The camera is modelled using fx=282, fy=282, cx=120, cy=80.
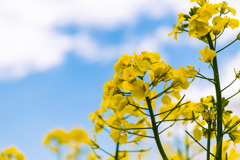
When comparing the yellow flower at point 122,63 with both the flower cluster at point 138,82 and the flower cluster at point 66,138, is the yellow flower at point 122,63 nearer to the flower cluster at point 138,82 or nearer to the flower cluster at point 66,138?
the flower cluster at point 138,82

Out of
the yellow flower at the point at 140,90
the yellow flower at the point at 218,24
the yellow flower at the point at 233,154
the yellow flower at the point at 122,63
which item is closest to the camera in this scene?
the yellow flower at the point at 140,90

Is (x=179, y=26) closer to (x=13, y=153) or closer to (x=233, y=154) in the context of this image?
(x=233, y=154)

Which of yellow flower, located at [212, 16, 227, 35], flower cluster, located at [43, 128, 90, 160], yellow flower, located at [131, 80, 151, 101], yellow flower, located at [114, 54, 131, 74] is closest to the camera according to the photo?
yellow flower, located at [131, 80, 151, 101]

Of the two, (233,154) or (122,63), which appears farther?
(233,154)

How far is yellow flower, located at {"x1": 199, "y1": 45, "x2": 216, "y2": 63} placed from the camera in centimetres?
171

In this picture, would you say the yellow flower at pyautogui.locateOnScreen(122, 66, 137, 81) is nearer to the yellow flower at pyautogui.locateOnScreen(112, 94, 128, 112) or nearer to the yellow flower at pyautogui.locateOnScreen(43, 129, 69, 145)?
the yellow flower at pyautogui.locateOnScreen(112, 94, 128, 112)

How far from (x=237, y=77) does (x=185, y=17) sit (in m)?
0.52

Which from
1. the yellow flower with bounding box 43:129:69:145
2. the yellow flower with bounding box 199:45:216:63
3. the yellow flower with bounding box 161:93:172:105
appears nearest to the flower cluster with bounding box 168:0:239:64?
the yellow flower with bounding box 199:45:216:63

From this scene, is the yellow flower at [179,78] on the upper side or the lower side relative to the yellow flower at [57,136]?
lower

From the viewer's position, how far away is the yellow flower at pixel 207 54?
1.71 m

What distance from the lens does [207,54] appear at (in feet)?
5.63

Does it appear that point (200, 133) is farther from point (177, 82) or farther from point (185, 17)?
point (185, 17)

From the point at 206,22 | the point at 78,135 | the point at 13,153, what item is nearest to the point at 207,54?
the point at 206,22

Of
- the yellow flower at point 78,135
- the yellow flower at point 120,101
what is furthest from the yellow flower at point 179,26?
the yellow flower at point 78,135
